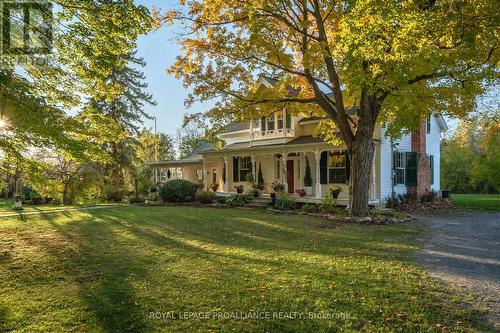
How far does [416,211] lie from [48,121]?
16158 millimetres

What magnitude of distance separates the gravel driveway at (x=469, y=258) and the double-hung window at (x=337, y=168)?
5502mm

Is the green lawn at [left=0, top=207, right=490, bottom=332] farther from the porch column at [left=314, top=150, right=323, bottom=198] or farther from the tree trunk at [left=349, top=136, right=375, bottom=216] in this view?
the porch column at [left=314, top=150, right=323, bottom=198]

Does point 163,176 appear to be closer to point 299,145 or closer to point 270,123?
point 270,123

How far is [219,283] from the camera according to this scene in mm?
5383

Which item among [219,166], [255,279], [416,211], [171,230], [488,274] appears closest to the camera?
[255,279]

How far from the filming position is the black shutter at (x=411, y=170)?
1886 centimetres

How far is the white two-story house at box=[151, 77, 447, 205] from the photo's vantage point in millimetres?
17297

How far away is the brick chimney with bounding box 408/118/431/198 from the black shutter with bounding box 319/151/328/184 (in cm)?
536

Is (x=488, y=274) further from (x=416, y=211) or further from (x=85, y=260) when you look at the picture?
(x=416, y=211)

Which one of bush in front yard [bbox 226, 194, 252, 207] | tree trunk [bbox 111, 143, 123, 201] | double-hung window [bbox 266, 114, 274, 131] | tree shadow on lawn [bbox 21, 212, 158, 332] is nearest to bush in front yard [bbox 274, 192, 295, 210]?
bush in front yard [bbox 226, 194, 252, 207]

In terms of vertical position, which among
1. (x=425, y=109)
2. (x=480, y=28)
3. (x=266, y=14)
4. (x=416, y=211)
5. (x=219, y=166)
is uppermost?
(x=266, y=14)

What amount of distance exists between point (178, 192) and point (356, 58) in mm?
14131

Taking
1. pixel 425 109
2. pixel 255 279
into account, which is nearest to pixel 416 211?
pixel 425 109

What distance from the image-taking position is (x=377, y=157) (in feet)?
55.8
